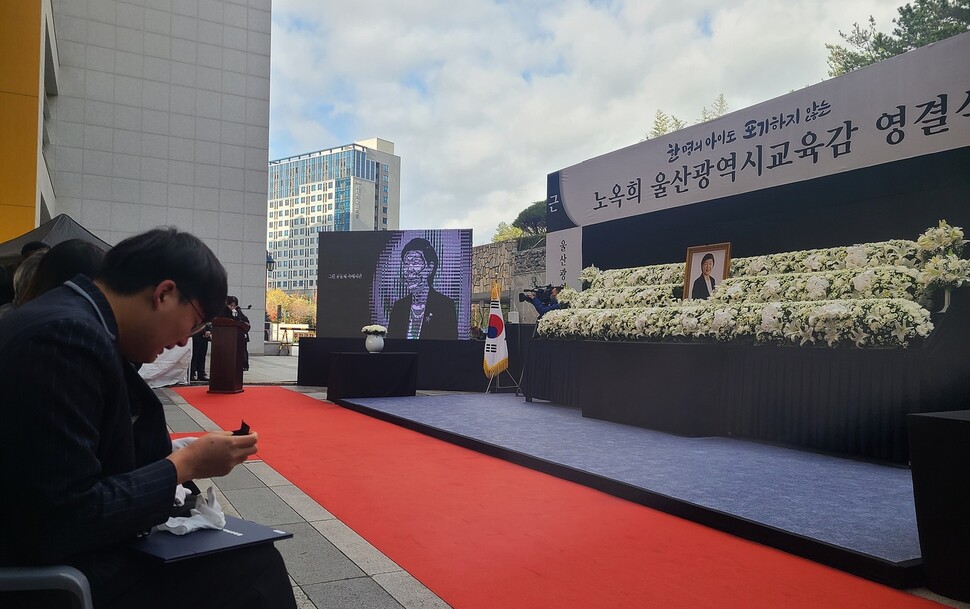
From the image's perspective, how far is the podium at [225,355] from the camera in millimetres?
8602

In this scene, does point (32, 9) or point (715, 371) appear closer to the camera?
point (715, 371)

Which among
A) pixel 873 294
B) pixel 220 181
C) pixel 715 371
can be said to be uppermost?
pixel 220 181

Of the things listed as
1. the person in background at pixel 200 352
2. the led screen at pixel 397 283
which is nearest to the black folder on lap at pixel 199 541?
the person in background at pixel 200 352

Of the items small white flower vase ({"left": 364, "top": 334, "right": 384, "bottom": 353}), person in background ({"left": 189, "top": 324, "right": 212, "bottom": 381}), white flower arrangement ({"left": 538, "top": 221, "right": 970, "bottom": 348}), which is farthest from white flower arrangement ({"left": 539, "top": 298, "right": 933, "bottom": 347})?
person in background ({"left": 189, "top": 324, "right": 212, "bottom": 381})

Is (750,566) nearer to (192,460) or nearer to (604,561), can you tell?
(604,561)

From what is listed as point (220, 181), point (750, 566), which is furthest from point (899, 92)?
point (220, 181)

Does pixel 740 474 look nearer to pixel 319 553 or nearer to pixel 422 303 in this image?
pixel 319 553

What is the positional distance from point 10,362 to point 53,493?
19 cm

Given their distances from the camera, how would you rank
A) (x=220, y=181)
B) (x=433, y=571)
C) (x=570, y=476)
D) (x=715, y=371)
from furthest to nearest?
(x=220, y=181)
(x=715, y=371)
(x=570, y=476)
(x=433, y=571)

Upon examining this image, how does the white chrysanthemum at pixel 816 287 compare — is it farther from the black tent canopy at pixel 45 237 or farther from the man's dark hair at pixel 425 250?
the man's dark hair at pixel 425 250

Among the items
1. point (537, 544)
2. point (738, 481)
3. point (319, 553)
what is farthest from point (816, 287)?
point (319, 553)

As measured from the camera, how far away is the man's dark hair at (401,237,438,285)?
1147 centimetres

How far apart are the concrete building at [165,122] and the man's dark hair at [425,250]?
7116 mm

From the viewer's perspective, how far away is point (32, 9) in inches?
361
